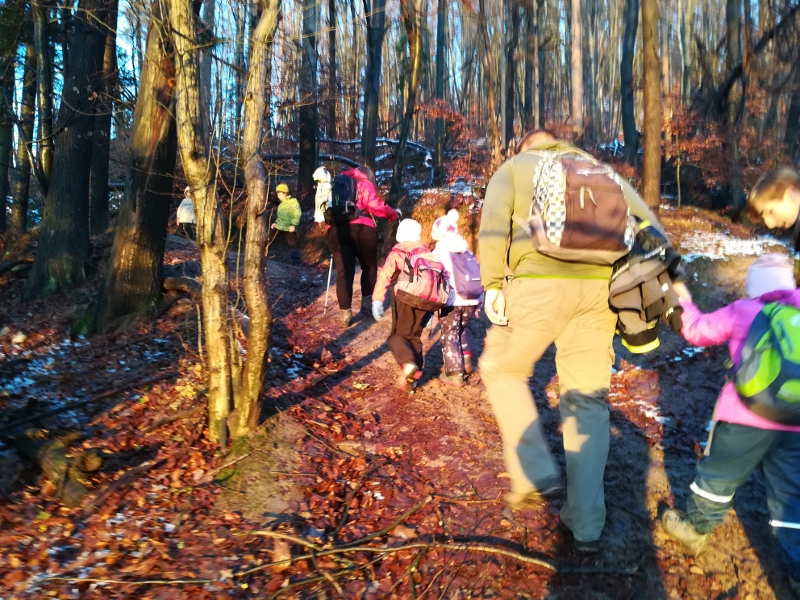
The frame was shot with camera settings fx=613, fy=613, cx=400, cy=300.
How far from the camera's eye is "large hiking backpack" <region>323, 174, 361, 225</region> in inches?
315

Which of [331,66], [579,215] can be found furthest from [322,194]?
[331,66]

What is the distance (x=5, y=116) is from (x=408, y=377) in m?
10.8

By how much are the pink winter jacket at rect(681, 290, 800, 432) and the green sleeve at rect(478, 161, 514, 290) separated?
1.05 m

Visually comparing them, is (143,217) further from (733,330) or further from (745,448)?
(745,448)

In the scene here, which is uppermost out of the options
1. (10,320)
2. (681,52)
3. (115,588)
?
(681,52)

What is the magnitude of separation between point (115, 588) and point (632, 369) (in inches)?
214

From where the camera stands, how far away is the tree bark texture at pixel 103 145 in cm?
984

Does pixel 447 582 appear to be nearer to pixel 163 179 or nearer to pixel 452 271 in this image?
pixel 452 271

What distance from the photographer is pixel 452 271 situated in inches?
243

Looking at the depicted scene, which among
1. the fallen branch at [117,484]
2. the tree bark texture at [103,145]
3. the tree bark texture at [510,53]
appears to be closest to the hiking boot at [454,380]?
the fallen branch at [117,484]

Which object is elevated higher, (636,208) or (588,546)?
(636,208)

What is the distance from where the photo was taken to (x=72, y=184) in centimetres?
913

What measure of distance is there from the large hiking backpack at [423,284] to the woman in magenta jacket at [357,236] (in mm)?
2231

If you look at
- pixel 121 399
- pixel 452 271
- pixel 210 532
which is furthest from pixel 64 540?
pixel 452 271
